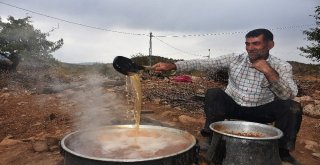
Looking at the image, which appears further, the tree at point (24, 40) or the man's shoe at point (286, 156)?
the tree at point (24, 40)

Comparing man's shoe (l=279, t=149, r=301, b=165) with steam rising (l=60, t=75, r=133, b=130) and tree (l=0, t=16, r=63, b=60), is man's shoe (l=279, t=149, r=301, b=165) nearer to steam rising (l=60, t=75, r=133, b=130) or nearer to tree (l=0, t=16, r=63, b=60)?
steam rising (l=60, t=75, r=133, b=130)

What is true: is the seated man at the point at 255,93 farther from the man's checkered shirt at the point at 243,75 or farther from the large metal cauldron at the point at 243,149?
the large metal cauldron at the point at 243,149

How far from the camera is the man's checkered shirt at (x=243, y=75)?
4.63m

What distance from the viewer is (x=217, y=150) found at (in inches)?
138

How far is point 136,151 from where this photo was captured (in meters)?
3.10

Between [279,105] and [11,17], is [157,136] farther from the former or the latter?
[11,17]

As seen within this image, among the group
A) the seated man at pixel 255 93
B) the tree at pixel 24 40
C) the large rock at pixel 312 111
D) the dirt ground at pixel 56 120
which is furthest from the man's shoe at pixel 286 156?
the tree at pixel 24 40

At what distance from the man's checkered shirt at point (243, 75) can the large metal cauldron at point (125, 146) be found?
132 cm

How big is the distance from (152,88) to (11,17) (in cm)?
1100

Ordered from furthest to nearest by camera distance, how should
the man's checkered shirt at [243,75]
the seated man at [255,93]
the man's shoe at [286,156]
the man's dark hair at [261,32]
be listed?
the man's checkered shirt at [243,75], the man's dark hair at [261,32], the man's shoe at [286,156], the seated man at [255,93]

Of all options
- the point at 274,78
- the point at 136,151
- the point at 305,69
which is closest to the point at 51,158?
the point at 136,151

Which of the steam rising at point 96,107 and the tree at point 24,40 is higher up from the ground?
the tree at point 24,40

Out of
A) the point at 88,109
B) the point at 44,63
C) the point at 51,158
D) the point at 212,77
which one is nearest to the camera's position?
Result: the point at 51,158

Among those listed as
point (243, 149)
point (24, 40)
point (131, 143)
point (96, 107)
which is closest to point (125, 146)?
point (131, 143)
